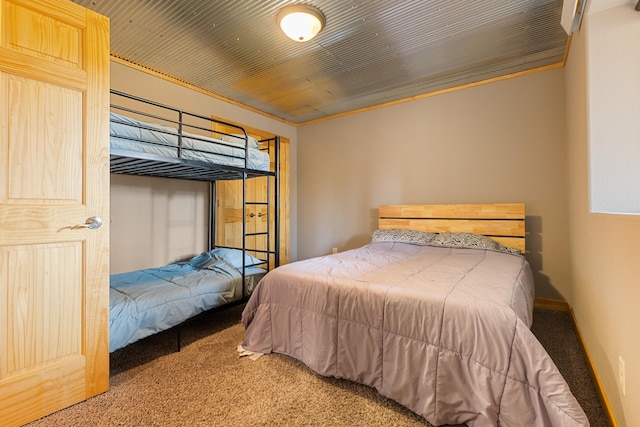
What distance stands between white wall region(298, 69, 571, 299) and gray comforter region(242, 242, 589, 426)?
1118 millimetres

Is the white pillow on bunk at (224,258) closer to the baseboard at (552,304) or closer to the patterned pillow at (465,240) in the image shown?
the patterned pillow at (465,240)

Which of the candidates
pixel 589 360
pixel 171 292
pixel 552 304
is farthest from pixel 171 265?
pixel 552 304

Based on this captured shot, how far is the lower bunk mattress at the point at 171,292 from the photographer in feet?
6.06

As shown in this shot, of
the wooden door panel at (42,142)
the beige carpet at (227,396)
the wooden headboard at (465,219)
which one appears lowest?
the beige carpet at (227,396)

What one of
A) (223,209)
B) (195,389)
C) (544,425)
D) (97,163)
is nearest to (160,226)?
(223,209)

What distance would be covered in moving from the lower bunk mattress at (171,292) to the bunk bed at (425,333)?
45 cm

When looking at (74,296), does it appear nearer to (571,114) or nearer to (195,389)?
(195,389)

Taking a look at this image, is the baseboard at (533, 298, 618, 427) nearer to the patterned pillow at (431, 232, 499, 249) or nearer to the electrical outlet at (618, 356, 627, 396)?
the electrical outlet at (618, 356, 627, 396)

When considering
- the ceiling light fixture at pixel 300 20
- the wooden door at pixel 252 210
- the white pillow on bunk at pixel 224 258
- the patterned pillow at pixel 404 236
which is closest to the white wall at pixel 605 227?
the patterned pillow at pixel 404 236

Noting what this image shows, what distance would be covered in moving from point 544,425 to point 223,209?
11.3 ft

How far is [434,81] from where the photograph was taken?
321cm

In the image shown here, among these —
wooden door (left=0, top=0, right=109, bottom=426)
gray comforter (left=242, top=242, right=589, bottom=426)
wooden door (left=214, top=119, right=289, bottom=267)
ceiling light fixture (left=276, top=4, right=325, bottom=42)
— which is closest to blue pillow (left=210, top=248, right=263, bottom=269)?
wooden door (left=214, top=119, right=289, bottom=267)

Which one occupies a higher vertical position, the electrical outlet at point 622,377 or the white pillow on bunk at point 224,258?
the white pillow on bunk at point 224,258

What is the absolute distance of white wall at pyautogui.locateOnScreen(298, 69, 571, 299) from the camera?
114 inches
